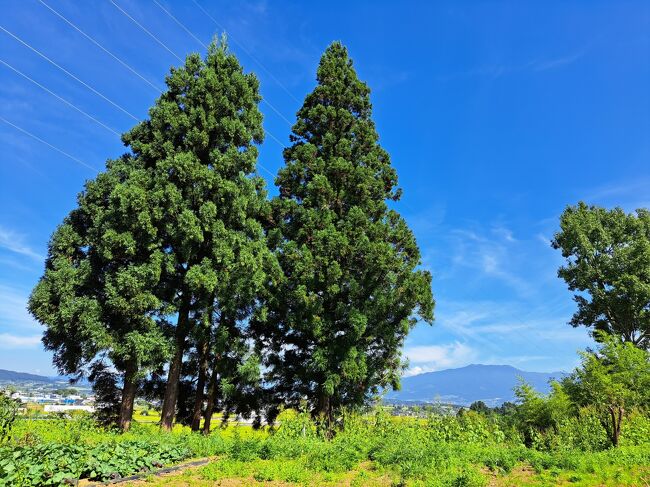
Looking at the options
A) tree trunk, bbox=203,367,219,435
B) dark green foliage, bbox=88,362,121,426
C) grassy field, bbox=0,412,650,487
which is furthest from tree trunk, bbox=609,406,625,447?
dark green foliage, bbox=88,362,121,426

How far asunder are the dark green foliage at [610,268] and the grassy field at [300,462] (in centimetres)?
1618

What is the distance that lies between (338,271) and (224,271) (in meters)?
4.03

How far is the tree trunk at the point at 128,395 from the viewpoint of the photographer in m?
13.7

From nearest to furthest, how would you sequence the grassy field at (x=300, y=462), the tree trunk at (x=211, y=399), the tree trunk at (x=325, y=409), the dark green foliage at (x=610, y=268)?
the grassy field at (x=300, y=462)
the tree trunk at (x=325, y=409)
the tree trunk at (x=211, y=399)
the dark green foliage at (x=610, y=268)

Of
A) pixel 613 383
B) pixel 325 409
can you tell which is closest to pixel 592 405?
pixel 613 383

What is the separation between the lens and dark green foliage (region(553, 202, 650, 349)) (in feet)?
74.0

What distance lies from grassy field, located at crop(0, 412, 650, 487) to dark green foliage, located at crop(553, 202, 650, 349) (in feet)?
53.1

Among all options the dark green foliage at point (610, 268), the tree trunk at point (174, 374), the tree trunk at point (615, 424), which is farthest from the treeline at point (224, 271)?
the dark green foliage at point (610, 268)

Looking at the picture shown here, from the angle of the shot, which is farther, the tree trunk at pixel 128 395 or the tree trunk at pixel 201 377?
the tree trunk at pixel 201 377

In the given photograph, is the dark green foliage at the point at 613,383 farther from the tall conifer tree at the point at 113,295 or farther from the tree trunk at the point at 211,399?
the tall conifer tree at the point at 113,295

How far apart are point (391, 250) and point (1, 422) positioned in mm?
12214

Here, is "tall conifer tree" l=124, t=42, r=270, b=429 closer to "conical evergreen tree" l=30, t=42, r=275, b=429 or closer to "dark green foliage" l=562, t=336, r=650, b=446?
"conical evergreen tree" l=30, t=42, r=275, b=429

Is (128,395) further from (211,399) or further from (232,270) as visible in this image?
(232,270)

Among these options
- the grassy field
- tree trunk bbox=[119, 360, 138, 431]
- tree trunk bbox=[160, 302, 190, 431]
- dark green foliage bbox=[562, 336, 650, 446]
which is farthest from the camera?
tree trunk bbox=[160, 302, 190, 431]
